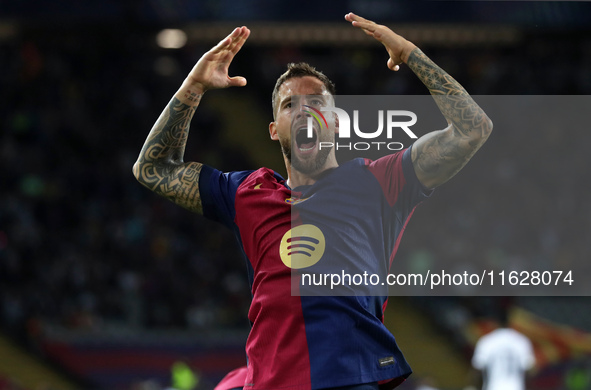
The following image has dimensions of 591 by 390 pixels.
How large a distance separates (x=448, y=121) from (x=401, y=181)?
1.10 feet

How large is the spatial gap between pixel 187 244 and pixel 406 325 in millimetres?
4385

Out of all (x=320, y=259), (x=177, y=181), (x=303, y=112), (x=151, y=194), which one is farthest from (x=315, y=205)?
(x=151, y=194)

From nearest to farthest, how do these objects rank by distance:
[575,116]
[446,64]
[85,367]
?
[85,367] < [575,116] < [446,64]

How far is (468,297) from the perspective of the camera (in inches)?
514

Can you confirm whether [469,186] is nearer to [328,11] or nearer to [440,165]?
[328,11]

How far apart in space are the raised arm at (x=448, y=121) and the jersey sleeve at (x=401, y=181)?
31 mm

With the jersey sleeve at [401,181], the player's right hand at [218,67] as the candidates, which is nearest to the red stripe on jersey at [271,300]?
the jersey sleeve at [401,181]

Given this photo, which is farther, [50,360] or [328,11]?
[328,11]

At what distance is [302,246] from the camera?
3244 mm

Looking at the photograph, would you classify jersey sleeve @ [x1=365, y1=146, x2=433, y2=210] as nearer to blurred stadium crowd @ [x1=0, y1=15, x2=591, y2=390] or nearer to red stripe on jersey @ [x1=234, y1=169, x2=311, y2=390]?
red stripe on jersey @ [x1=234, y1=169, x2=311, y2=390]

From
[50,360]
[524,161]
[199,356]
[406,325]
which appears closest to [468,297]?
[406,325]

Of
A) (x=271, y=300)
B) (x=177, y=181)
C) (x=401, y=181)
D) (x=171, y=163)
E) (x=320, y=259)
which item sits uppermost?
(x=171, y=163)

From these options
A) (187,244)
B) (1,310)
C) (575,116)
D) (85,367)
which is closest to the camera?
(85,367)

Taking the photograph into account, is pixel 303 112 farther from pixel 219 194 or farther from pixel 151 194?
pixel 151 194
